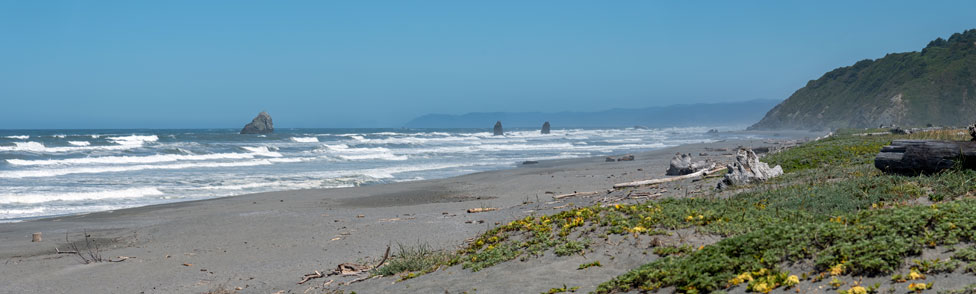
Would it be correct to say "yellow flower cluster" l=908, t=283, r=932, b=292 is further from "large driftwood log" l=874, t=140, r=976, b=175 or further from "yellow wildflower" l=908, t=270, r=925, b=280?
"large driftwood log" l=874, t=140, r=976, b=175

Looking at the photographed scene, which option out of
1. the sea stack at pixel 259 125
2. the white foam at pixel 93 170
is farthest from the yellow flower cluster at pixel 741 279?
the sea stack at pixel 259 125

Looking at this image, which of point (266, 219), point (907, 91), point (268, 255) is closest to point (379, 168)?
point (266, 219)

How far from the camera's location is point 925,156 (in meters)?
10.1

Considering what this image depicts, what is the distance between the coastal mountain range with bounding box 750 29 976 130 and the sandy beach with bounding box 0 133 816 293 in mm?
69322

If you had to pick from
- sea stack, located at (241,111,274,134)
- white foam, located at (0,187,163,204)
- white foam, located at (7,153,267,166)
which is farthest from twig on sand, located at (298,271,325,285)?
sea stack, located at (241,111,274,134)

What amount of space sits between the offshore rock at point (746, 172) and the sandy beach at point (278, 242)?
66 centimetres

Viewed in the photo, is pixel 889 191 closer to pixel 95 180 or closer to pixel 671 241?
pixel 671 241

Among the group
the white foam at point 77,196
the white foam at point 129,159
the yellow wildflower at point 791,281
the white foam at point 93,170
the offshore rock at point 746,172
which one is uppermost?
the offshore rock at point 746,172

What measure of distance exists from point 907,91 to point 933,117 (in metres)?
8.46

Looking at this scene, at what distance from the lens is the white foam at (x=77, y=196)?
1842 centimetres

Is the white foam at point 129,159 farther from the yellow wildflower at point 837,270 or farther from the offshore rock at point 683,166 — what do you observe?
the yellow wildflower at point 837,270

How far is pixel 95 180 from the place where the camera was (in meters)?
24.4

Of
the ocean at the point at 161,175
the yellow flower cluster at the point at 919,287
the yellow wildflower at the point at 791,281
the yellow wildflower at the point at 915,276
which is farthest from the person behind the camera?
the ocean at the point at 161,175

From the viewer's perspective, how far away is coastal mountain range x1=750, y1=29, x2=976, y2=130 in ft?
241
